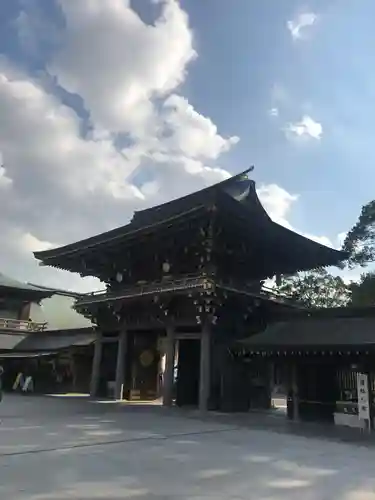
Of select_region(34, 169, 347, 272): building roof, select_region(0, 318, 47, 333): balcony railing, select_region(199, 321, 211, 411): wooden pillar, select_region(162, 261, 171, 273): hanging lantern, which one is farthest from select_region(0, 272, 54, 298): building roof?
select_region(199, 321, 211, 411): wooden pillar

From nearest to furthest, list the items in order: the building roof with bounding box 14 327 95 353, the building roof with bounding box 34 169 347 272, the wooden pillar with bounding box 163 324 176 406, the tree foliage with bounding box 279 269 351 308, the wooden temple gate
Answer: the building roof with bounding box 34 169 347 272, the wooden temple gate, the wooden pillar with bounding box 163 324 176 406, the building roof with bounding box 14 327 95 353, the tree foliage with bounding box 279 269 351 308

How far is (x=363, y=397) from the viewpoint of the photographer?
14508 millimetres

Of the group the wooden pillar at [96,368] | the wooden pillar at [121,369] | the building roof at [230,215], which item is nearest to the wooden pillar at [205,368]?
the building roof at [230,215]

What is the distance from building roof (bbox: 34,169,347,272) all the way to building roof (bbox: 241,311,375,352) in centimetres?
405

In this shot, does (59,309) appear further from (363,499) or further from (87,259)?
(363,499)

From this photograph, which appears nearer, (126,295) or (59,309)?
(126,295)

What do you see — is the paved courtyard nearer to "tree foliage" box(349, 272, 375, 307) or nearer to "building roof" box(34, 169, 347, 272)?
"building roof" box(34, 169, 347, 272)

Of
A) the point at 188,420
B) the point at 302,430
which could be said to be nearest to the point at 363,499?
the point at 302,430

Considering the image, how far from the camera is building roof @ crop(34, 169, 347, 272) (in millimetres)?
18000

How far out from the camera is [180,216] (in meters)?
18.4

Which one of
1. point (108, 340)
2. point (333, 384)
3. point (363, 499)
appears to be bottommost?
point (363, 499)

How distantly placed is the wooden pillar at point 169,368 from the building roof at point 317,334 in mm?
3973

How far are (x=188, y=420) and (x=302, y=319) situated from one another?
21.6 feet

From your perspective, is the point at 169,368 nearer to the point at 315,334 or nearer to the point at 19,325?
the point at 315,334
